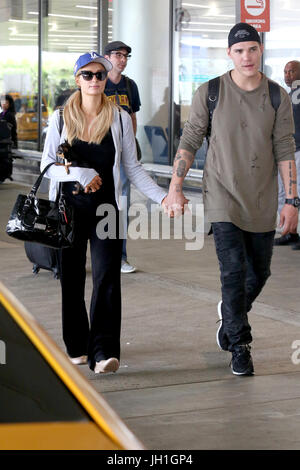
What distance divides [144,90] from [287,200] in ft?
37.0

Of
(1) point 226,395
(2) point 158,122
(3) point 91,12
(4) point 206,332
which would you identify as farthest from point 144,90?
(1) point 226,395

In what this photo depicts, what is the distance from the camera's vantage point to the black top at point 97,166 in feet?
18.5

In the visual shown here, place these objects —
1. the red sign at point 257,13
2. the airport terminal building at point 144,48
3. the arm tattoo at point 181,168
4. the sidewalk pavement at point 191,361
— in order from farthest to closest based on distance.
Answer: the airport terminal building at point 144,48, the red sign at point 257,13, the arm tattoo at point 181,168, the sidewalk pavement at point 191,361

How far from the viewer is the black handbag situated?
18.4 feet

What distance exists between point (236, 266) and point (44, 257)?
358cm

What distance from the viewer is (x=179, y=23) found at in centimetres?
1619

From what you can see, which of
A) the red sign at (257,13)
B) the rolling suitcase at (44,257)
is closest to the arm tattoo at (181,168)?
the rolling suitcase at (44,257)

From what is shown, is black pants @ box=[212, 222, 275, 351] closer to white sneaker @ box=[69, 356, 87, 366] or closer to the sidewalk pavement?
the sidewalk pavement

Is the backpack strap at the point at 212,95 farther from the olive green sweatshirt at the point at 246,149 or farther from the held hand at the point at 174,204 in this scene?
the held hand at the point at 174,204

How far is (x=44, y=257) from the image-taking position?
8.91m

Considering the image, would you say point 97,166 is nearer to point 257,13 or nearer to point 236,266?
point 236,266

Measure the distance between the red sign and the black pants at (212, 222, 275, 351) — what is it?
6.43m

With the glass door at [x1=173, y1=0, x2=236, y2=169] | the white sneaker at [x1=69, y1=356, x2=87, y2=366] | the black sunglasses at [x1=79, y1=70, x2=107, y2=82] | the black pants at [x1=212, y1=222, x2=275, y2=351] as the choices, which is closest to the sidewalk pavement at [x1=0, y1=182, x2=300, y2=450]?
the white sneaker at [x1=69, y1=356, x2=87, y2=366]

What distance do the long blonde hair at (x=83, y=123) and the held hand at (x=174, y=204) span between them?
546mm
